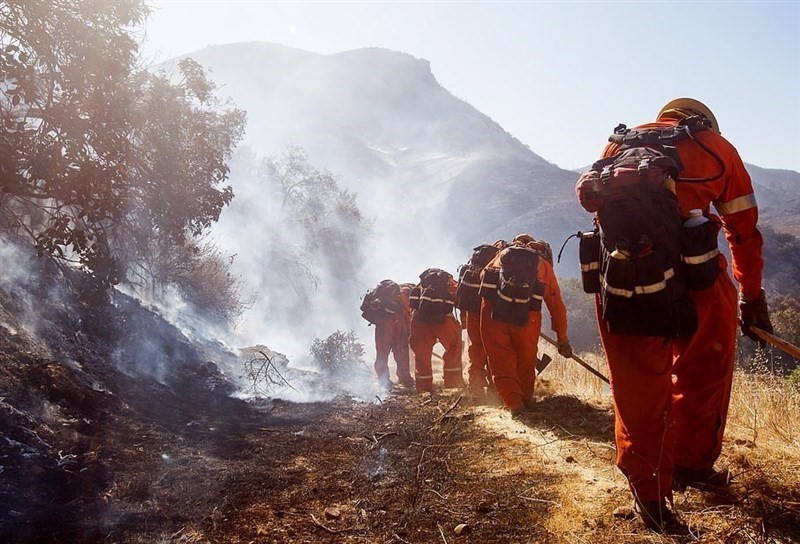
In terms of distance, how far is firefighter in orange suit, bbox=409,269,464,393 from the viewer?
8758 millimetres

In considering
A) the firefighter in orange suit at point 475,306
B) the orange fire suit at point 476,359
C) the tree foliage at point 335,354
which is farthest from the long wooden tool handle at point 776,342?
the tree foliage at point 335,354

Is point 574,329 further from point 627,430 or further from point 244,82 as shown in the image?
point 244,82

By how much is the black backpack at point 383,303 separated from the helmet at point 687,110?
25.2ft

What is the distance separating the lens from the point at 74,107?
211 inches

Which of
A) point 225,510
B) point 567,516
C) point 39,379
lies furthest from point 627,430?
point 39,379

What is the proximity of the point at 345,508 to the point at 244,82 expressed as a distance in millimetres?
102819

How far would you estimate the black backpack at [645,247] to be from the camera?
2402 millimetres

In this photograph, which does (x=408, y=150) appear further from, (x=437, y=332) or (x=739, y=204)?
(x=739, y=204)

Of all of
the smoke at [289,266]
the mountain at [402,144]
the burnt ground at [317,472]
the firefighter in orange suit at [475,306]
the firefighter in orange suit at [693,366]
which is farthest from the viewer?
the mountain at [402,144]

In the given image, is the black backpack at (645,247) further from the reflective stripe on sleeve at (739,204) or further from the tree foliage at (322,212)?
the tree foliage at (322,212)

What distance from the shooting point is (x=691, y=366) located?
108 inches

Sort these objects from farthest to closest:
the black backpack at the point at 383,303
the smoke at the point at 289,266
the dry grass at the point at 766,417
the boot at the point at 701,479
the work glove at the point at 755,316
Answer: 1. the smoke at the point at 289,266
2. the black backpack at the point at 383,303
3. the dry grass at the point at 766,417
4. the work glove at the point at 755,316
5. the boot at the point at 701,479

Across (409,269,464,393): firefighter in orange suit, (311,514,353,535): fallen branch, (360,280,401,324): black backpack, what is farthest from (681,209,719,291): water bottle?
(360,280,401,324): black backpack

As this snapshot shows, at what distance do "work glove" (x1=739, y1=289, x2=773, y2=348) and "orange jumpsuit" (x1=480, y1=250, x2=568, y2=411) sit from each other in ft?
8.54
